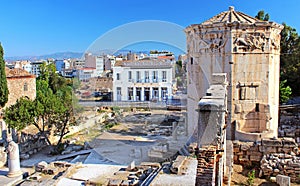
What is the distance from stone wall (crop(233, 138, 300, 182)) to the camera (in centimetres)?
747

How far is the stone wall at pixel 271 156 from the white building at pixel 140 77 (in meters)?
3.35

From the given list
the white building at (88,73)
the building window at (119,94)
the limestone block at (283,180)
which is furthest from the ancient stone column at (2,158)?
the limestone block at (283,180)


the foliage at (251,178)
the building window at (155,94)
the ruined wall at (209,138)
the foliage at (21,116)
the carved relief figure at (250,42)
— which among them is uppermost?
the carved relief figure at (250,42)

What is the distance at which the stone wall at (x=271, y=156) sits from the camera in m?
7.47

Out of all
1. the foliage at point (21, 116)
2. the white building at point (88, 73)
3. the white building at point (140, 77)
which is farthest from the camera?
the foliage at point (21, 116)

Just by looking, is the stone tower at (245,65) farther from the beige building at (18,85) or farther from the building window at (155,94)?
the beige building at (18,85)

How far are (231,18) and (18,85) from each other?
839 inches

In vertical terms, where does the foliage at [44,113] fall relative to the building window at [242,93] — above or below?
below

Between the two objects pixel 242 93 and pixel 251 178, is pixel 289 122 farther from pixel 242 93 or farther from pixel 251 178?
pixel 251 178

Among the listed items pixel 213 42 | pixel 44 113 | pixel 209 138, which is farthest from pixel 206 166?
pixel 44 113

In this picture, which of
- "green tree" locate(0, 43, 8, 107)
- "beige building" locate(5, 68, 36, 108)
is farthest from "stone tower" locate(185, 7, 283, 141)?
"beige building" locate(5, 68, 36, 108)

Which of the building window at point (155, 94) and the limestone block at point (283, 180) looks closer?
the limestone block at point (283, 180)

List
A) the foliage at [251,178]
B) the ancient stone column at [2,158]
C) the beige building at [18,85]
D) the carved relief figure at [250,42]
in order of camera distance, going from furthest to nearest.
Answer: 1. the beige building at [18,85]
2. the ancient stone column at [2,158]
3. the carved relief figure at [250,42]
4. the foliage at [251,178]

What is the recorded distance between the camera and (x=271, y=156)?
794cm
